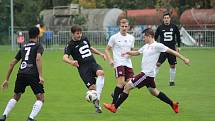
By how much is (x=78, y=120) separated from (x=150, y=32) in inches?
99.3

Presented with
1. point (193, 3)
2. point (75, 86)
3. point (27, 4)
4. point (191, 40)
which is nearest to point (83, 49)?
point (75, 86)

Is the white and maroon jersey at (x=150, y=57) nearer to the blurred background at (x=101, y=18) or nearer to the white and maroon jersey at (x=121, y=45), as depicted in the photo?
the white and maroon jersey at (x=121, y=45)

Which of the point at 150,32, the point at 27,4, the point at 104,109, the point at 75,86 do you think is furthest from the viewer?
the point at 27,4

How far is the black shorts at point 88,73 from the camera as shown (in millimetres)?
13352

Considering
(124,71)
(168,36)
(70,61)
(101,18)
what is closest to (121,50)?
(124,71)

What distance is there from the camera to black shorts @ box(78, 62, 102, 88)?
43.8ft

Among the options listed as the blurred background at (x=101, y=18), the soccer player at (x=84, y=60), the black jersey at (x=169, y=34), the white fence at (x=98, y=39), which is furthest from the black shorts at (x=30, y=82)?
the white fence at (x=98, y=39)

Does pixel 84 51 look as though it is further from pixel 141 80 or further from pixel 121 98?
pixel 141 80

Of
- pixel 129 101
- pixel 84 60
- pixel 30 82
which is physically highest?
pixel 84 60

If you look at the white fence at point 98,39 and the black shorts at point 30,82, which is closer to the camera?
the black shorts at point 30,82

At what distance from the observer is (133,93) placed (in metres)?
17.2

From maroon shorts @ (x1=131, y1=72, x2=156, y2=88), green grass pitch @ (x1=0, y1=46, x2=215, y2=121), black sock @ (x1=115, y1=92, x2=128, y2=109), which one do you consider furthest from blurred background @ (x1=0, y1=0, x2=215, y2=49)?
maroon shorts @ (x1=131, y1=72, x2=156, y2=88)

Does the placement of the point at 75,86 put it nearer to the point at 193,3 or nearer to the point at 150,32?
the point at 150,32

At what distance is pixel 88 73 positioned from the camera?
1343 cm
